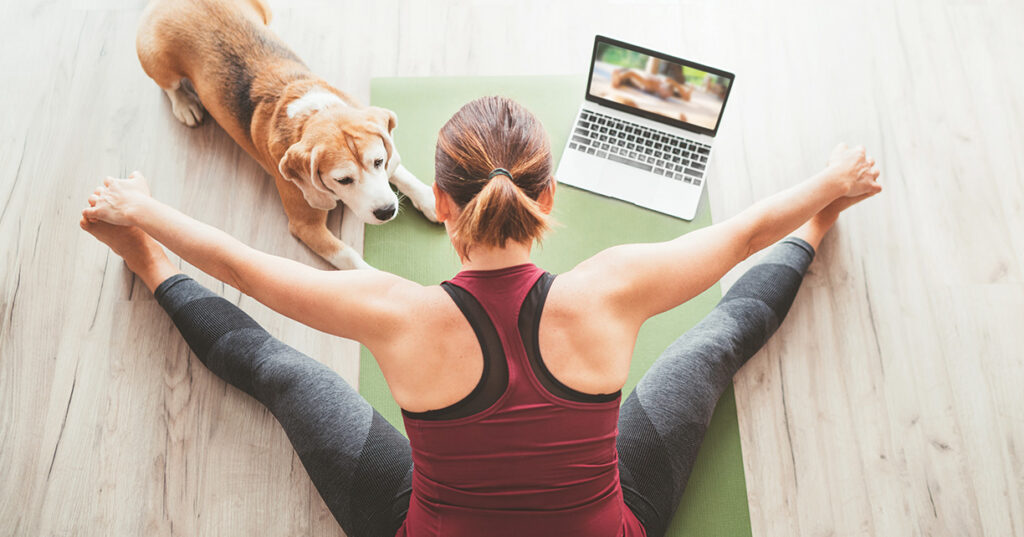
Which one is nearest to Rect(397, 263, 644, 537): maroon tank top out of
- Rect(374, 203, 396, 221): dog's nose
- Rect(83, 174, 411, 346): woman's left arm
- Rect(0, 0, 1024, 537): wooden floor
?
Rect(83, 174, 411, 346): woman's left arm

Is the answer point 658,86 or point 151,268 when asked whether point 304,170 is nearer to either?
point 151,268

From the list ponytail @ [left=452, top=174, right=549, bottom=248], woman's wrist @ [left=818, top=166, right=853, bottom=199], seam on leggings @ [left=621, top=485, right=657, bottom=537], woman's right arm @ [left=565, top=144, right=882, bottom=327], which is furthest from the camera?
woman's wrist @ [left=818, top=166, right=853, bottom=199]

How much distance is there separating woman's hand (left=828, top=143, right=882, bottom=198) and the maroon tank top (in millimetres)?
904

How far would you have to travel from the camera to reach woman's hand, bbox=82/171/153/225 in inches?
58.3

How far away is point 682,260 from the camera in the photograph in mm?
1148

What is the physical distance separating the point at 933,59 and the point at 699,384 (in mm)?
1296

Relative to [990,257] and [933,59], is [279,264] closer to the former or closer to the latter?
[990,257]

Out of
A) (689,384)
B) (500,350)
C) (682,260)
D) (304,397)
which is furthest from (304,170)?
(689,384)

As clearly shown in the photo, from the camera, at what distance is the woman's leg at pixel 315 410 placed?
1334 millimetres

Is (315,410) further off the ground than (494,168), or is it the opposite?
(494,168)

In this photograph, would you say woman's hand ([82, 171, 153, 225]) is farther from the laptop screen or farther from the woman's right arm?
the laptop screen

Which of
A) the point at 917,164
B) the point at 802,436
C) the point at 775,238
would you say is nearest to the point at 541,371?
the point at 775,238

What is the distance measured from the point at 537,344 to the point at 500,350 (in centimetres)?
5

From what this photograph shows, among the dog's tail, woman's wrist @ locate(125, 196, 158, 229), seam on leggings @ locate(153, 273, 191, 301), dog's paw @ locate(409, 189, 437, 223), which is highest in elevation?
the dog's tail
